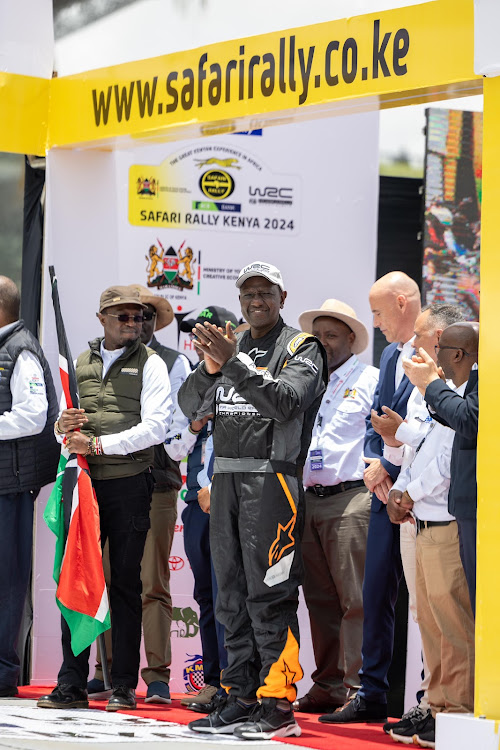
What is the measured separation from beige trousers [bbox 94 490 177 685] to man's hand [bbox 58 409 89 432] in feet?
3.20

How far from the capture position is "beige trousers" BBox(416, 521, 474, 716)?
16.2 feet

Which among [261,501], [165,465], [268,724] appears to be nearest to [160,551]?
[165,465]

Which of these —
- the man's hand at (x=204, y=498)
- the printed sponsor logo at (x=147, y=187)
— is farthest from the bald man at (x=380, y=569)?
the printed sponsor logo at (x=147, y=187)

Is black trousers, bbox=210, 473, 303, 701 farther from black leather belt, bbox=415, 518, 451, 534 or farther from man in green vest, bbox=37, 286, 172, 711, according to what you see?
man in green vest, bbox=37, 286, 172, 711

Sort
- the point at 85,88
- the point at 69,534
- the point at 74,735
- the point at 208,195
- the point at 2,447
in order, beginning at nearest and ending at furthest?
1. the point at 74,735
2. the point at 69,534
3. the point at 2,447
4. the point at 85,88
5. the point at 208,195

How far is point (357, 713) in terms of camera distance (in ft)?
18.3

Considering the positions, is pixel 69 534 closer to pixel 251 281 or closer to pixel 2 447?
pixel 2 447

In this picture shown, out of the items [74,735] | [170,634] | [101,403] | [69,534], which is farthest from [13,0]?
[74,735]

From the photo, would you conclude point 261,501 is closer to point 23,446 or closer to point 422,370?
point 422,370

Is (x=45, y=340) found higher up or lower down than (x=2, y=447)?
higher up

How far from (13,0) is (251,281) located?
Answer: 284cm

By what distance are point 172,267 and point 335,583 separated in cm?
232

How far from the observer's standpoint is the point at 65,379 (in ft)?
19.2

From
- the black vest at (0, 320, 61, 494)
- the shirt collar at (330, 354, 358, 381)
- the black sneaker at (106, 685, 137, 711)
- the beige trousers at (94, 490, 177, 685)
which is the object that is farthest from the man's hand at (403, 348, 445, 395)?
the black vest at (0, 320, 61, 494)
